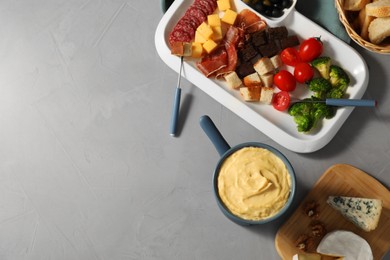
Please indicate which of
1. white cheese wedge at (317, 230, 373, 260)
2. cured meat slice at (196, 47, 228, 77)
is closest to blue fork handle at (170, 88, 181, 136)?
cured meat slice at (196, 47, 228, 77)

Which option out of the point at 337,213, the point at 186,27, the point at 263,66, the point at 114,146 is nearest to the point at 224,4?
the point at 186,27

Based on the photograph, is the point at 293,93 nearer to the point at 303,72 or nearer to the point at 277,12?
the point at 303,72

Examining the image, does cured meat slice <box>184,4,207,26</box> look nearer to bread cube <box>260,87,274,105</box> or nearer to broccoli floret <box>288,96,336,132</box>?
bread cube <box>260,87,274,105</box>

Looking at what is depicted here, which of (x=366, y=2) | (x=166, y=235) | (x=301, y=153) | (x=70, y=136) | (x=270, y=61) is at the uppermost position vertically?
(x=366, y=2)

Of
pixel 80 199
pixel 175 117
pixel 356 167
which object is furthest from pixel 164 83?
pixel 356 167

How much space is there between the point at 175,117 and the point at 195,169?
6.8 inches

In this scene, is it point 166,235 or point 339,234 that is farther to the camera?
point 166,235

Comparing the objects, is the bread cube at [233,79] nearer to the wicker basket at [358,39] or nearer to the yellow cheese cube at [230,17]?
the yellow cheese cube at [230,17]

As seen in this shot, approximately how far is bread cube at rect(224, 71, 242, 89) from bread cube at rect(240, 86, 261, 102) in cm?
2

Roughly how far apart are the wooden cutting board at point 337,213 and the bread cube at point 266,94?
0.27m

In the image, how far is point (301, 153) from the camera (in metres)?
1.54

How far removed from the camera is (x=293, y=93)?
156 cm

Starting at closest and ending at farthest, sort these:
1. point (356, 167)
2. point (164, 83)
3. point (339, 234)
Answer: point (339, 234)
point (356, 167)
point (164, 83)

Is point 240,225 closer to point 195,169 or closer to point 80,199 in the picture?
point 195,169
